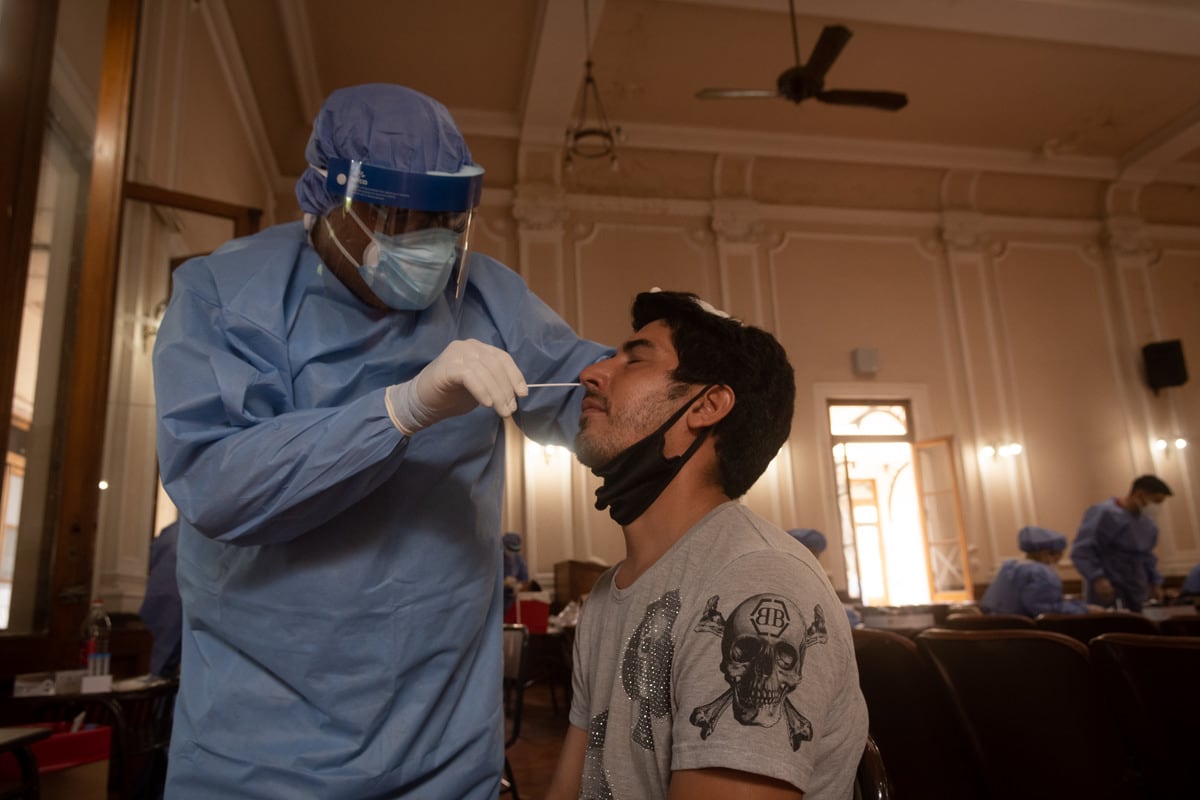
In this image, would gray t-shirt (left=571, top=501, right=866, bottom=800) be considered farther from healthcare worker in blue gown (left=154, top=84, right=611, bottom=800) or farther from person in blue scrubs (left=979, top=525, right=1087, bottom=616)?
person in blue scrubs (left=979, top=525, right=1087, bottom=616)

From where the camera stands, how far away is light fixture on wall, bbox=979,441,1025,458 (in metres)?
8.48

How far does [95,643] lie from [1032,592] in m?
4.77

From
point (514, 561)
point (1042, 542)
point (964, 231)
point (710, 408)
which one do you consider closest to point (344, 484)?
point (710, 408)

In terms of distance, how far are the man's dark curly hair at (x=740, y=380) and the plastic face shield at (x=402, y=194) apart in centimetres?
42

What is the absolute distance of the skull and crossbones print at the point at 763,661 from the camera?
91cm

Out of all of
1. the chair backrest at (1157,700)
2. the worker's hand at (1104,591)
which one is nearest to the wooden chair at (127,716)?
the chair backrest at (1157,700)

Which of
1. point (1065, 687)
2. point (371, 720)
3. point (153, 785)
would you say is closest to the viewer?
point (371, 720)

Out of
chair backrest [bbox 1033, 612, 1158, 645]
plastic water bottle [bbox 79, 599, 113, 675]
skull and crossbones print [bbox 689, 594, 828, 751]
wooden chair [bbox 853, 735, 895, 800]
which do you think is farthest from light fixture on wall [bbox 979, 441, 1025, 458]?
skull and crossbones print [bbox 689, 594, 828, 751]

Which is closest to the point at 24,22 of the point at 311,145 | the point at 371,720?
the point at 311,145

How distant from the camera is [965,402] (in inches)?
339

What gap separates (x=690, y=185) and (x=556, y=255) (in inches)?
62.1

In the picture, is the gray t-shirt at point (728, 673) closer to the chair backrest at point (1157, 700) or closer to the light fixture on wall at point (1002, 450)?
the chair backrest at point (1157, 700)

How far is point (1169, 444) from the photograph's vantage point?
8844mm

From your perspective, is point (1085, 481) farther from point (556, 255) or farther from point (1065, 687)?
point (1065, 687)
